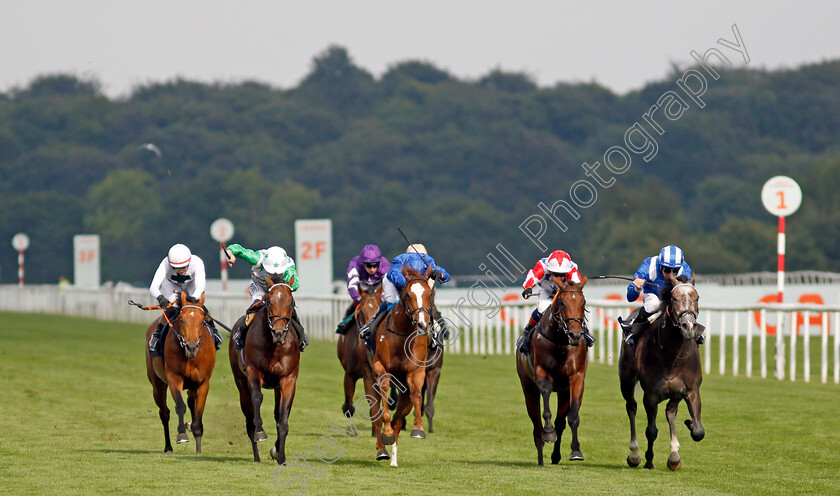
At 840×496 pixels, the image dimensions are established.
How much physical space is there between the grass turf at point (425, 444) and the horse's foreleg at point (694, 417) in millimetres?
343

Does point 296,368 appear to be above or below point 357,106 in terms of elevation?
below

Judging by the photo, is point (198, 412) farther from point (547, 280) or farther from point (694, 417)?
point (694, 417)

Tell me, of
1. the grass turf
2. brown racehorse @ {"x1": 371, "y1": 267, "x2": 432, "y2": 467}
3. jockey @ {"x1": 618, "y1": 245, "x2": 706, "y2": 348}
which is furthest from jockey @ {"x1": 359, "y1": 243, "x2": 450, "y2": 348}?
jockey @ {"x1": 618, "y1": 245, "x2": 706, "y2": 348}

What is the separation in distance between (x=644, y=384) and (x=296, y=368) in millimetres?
2837

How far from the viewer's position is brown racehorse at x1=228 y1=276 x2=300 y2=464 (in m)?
9.88

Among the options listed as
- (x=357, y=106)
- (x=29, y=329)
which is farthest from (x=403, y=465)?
(x=357, y=106)

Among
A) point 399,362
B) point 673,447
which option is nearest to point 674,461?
point 673,447

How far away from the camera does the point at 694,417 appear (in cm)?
934

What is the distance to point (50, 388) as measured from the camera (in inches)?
639

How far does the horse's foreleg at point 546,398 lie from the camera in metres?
9.70

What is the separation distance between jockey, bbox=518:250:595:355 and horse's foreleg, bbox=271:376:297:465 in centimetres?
198

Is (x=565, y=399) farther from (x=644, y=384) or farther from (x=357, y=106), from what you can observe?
(x=357, y=106)

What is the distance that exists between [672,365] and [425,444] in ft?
9.30

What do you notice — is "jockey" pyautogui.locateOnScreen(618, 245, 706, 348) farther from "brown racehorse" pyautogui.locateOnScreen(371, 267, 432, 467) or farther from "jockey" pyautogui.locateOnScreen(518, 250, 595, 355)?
"brown racehorse" pyautogui.locateOnScreen(371, 267, 432, 467)
